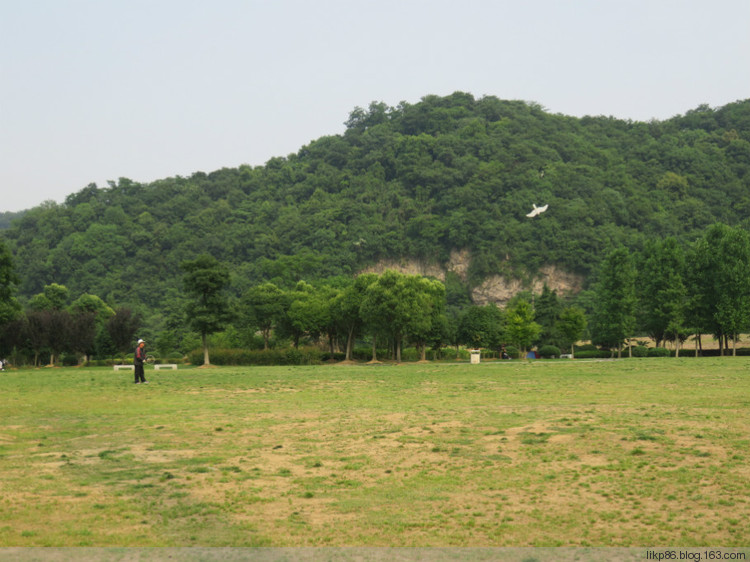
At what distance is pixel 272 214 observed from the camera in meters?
147

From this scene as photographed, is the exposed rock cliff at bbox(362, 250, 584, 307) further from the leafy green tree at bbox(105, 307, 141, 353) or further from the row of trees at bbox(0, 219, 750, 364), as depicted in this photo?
the leafy green tree at bbox(105, 307, 141, 353)

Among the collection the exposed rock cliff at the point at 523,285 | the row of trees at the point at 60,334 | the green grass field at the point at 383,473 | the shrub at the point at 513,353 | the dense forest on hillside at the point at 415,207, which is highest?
the dense forest on hillside at the point at 415,207

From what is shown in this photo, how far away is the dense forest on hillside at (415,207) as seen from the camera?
12781cm

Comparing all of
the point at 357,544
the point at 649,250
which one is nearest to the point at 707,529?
the point at 357,544

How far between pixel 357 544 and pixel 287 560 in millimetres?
1198

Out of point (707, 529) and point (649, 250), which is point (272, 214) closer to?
point (649, 250)

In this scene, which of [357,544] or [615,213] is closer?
[357,544]

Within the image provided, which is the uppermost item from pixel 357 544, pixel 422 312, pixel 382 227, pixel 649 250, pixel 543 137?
pixel 543 137

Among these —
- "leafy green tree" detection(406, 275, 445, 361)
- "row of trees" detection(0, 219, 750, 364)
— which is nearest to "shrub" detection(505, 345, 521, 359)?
"row of trees" detection(0, 219, 750, 364)

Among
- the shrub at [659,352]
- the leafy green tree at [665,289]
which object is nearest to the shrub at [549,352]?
the shrub at [659,352]

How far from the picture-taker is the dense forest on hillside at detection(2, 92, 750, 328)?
419 feet

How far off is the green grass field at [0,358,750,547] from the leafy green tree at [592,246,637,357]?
40698 millimetres

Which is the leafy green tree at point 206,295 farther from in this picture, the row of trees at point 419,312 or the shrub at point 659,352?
the shrub at point 659,352

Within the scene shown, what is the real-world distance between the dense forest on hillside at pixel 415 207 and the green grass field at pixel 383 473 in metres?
89.1
